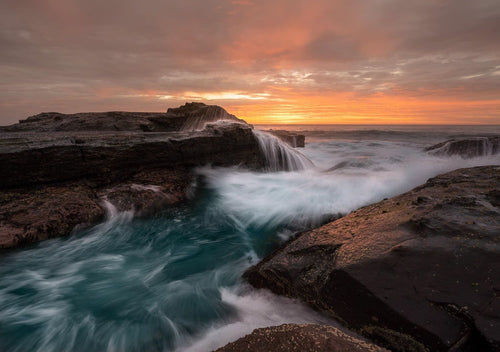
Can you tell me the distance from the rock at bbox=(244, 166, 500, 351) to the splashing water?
669 cm

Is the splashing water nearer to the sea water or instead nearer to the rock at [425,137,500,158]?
the sea water

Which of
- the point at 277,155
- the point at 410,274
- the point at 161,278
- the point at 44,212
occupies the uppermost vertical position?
the point at 277,155

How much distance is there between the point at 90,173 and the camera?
5.82 metres

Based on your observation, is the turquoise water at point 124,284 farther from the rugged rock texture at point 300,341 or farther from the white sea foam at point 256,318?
the rugged rock texture at point 300,341

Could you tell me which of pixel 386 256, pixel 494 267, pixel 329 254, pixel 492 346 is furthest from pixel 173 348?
pixel 494 267

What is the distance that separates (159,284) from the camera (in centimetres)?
362

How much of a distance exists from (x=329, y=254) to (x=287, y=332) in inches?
50.2

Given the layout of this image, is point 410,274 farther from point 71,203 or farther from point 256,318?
point 71,203

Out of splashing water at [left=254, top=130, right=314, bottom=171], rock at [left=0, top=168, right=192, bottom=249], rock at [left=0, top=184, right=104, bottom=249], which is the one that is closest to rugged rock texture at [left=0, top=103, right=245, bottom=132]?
splashing water at [left=254, top=130, right=314, bottom=171]

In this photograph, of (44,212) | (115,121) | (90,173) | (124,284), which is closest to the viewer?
(124,284)

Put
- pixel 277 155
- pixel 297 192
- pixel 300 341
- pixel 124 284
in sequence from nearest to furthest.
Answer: pixel 300 341, pixel 124 284, pixel 297 192, pixel 277 155

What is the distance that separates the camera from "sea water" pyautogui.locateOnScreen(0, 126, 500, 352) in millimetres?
2705

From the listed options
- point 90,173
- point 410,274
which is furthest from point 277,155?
point 410,274

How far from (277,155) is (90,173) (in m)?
6.67
